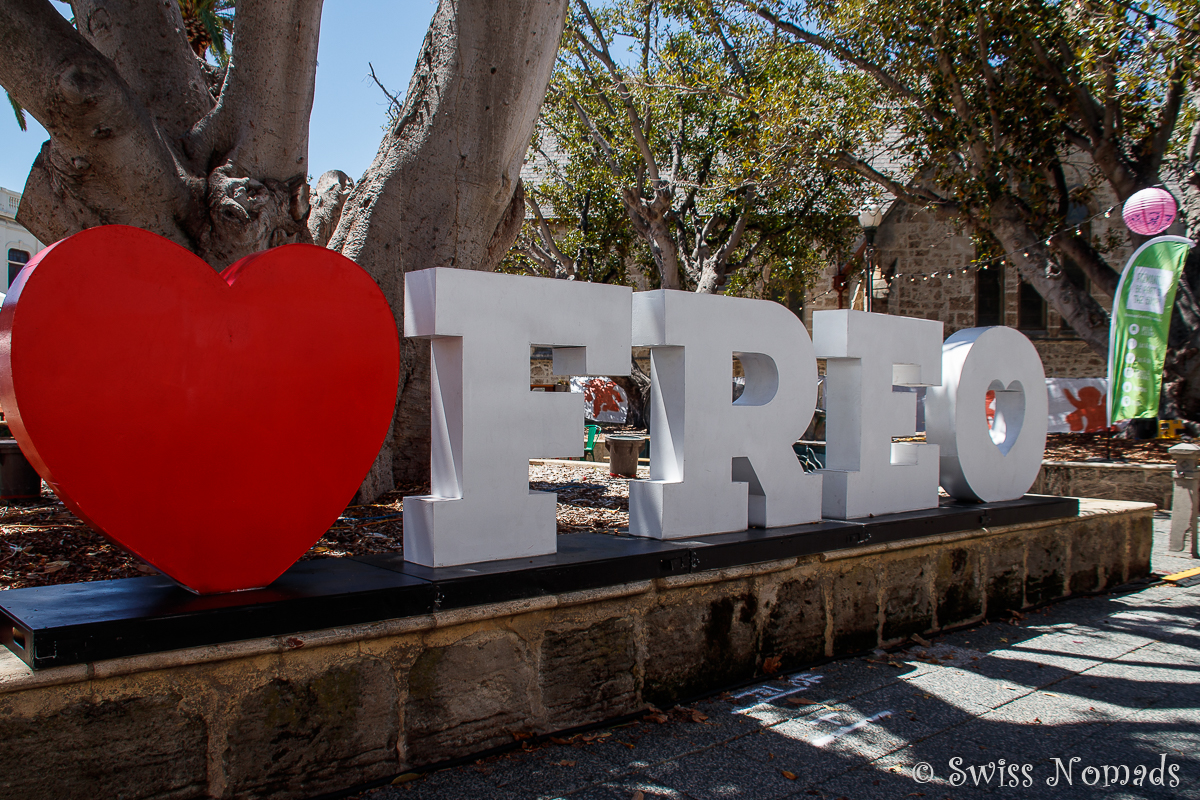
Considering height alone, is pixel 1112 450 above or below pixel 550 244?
below

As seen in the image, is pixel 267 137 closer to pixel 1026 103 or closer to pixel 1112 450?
pixel 1026 103

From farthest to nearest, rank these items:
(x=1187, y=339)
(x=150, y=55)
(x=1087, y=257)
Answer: (x=1087, y=257) < (x=1187, y=339) < (x=150, y=55)

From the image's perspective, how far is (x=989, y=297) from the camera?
22641mm

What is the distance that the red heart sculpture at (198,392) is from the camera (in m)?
2.52

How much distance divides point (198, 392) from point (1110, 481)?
10766mm

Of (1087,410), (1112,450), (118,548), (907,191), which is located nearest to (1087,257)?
(907,191)

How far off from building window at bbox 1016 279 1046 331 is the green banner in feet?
43.9

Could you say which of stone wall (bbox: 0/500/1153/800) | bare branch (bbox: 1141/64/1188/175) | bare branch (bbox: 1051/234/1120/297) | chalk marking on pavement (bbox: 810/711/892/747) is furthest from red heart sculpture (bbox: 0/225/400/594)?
bare branch (bbox: 1051/234/1120/297)

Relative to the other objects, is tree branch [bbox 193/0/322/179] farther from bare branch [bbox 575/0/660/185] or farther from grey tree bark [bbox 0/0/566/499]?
bare branch [bbox 575/0/660/185]

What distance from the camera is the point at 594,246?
821 inches

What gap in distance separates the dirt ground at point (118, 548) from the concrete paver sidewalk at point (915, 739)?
1806 mm

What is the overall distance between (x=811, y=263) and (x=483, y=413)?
18633 millimetres

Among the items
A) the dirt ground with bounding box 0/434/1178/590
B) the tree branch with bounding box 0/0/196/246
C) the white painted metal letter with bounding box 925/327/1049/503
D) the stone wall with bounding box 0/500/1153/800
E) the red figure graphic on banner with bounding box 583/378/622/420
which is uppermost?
the tree branch with bounding box 0/0/196/246

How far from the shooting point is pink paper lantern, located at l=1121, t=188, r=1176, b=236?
30.6 feet
